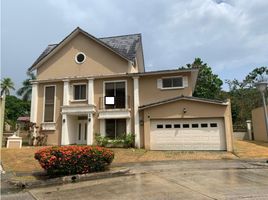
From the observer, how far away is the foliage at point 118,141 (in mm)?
18828

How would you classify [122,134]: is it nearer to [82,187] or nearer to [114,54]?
[114,54]

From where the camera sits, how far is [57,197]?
7.06 meters

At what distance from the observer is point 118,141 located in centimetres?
1911

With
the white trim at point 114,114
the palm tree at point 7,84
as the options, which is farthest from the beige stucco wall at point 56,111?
the palm tree at point 7,84

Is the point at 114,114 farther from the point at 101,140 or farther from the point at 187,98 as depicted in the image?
the point at 187,98

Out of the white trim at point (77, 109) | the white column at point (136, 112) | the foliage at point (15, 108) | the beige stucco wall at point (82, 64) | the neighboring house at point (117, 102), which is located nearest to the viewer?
the neighboring house at point (117, 102)

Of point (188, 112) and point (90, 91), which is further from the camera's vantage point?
point (90, 91)

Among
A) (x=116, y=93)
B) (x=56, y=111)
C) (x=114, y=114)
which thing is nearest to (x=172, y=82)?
(x=116, y=93)

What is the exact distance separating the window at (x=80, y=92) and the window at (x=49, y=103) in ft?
6.72

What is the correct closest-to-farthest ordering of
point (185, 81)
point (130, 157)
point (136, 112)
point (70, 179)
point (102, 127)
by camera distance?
point (70, 179) < point (130, 157) < point (185, 81) < point (136, 112) < point (102, 127)

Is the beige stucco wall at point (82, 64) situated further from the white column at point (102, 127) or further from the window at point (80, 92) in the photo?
the white column at point (102, 127)

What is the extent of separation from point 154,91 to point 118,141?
4.81m

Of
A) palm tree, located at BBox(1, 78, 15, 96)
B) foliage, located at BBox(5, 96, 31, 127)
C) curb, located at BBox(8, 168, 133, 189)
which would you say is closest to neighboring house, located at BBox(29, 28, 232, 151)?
curb, located at BBox(8, 168, 133, 189)

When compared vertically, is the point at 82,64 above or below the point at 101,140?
above
